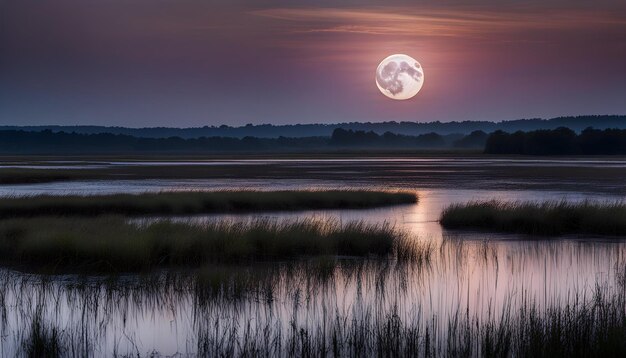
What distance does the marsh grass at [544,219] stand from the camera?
23.7m

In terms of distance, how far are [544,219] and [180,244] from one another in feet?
40.4

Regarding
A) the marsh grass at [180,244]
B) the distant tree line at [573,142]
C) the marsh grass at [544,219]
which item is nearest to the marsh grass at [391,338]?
the marsh grass at [180,244]

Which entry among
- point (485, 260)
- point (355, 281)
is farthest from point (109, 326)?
point (485, 260)

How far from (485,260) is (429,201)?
19.2 m

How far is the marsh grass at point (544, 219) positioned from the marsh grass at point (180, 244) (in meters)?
5.19

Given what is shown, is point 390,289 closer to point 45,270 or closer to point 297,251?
point 297,251

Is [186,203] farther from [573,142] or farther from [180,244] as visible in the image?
[573,142]

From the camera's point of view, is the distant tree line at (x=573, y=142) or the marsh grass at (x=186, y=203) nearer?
the marsh grass at (x=186, y=203)

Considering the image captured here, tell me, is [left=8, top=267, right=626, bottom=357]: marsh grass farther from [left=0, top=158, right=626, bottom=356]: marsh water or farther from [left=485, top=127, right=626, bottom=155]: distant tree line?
[left=485, top=127, right=626, bottom=155]: distant tree line

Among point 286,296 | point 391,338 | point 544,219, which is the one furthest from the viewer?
point 544,219

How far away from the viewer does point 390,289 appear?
1467 centimetres

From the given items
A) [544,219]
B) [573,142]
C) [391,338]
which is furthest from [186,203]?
[573,142]

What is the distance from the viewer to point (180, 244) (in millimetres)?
18125

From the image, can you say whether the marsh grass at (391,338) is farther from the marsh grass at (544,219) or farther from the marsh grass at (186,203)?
the marsh grass at (186,203)
